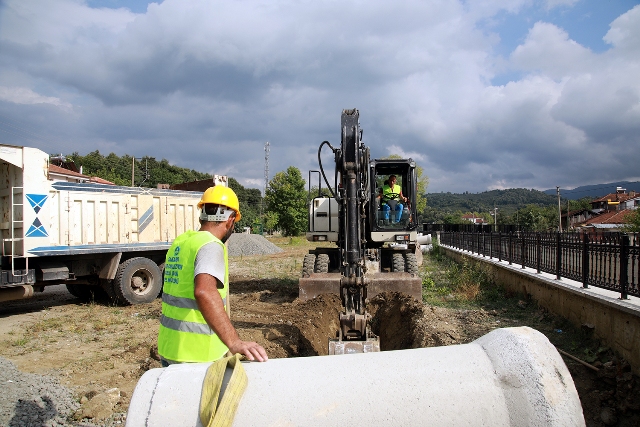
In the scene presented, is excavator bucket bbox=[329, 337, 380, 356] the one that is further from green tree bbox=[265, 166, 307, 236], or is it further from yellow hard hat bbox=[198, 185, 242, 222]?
green tree bbox=[265, 166, 307, 236]

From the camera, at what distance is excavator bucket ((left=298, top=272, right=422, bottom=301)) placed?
8422 mm

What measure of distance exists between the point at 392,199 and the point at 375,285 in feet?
8.43

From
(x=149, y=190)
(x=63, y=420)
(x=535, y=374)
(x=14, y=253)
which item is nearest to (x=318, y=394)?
(x=535, y=374)

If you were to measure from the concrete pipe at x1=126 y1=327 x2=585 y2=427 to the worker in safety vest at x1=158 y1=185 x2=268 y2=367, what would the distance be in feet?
0.81

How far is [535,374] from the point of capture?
6.98ft

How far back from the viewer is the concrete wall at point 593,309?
5270 millimetres

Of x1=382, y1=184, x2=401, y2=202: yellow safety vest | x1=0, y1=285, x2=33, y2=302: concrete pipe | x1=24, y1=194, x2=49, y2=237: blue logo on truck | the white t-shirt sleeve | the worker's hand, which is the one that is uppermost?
x1=382, y1=184, x2=401, y2=202: yellow safety vest

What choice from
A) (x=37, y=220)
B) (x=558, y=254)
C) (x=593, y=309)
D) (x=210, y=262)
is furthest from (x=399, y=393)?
(x=37, y=220)

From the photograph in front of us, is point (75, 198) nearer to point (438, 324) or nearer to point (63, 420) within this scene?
point (63, 420)

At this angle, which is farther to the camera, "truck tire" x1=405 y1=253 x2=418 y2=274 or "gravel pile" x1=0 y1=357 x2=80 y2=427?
"truck tire" x1=405 y1=253 x2=418 y2=274

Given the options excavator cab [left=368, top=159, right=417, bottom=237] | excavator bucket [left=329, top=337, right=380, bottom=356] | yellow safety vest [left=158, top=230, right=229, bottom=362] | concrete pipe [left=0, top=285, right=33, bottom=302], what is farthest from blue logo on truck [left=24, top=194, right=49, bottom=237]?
yellow safety vest [left=158, top=230, right=229, bottom=362]

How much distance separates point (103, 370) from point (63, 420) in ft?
4.81

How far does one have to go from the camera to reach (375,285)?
336 inches

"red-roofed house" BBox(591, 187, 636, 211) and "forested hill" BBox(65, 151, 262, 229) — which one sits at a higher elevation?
"forested hill" BBox(65, 151, 262, 229)
